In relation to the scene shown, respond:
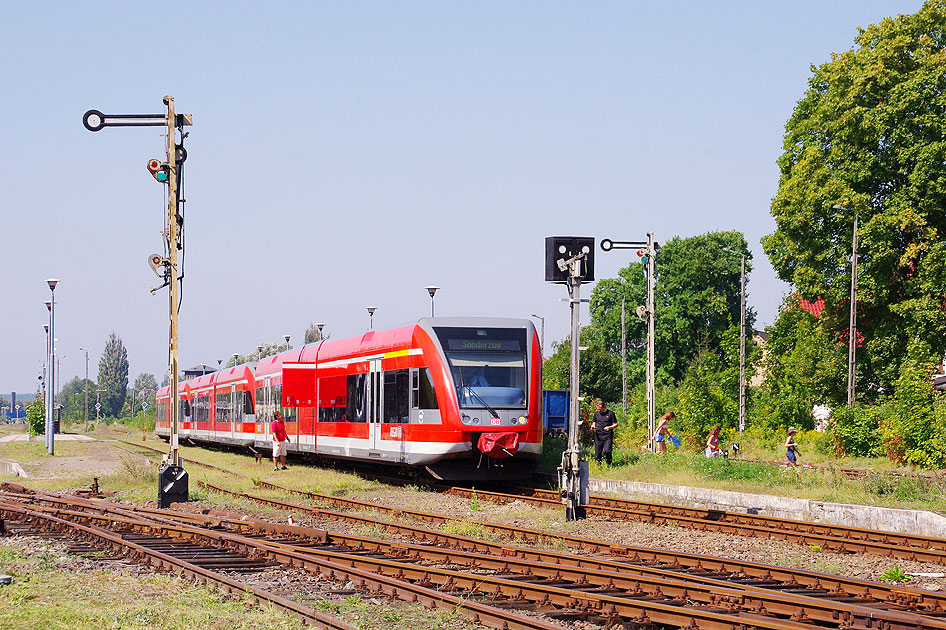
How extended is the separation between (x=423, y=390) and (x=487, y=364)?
1.36m

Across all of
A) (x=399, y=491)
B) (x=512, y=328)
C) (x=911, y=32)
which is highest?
(x=911, y=32)

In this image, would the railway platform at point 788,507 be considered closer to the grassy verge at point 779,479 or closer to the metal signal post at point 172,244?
the grassy verge at point 779,479

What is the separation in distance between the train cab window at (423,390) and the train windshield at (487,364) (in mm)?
536

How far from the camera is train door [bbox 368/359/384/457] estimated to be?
23.0 meters

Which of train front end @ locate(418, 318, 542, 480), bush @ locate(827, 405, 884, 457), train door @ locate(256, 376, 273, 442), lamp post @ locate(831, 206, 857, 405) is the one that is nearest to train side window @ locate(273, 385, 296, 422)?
train door @ locate(256, 376, 273, 442)

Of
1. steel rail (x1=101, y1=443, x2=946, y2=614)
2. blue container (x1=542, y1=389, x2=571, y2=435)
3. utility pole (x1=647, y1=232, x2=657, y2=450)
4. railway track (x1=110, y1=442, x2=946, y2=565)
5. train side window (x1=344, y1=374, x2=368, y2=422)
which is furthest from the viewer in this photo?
blue container (x1=542, y1=389, x2=571, y2=435)

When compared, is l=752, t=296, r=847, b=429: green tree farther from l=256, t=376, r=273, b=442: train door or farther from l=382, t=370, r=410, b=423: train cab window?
l=382, t=370, r=410, b=423: train cab window

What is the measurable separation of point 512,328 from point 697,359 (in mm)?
49630

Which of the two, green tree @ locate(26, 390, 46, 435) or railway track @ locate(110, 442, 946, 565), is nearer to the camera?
railway track @ locate(110, 442, 946, 565)

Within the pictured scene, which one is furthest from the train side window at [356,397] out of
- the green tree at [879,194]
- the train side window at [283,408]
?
the green tree at [879,194]

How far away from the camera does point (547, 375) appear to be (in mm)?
65438

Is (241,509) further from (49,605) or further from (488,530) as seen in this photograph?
(49,605)

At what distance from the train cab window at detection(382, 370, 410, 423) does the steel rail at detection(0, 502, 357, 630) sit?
281 inches

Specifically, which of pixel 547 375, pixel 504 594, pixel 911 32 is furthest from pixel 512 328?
pixel 547 375
